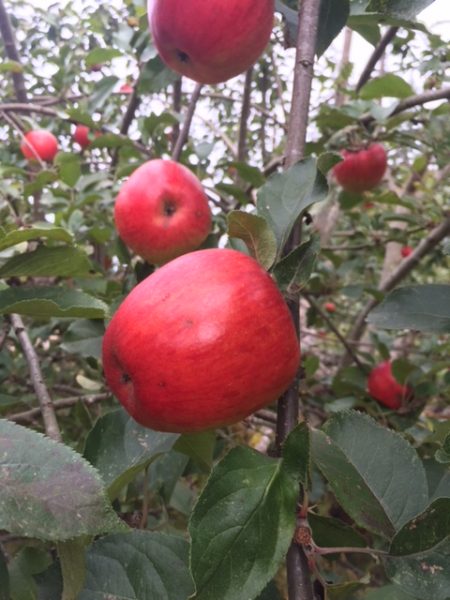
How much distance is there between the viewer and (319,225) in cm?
252

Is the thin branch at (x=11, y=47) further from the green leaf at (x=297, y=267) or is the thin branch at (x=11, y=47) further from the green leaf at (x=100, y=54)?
the green leaf at (x=297, y=267)

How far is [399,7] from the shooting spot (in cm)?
81

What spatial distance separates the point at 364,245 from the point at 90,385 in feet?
4.17

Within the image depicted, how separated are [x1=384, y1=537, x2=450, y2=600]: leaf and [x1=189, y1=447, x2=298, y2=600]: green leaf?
138mm

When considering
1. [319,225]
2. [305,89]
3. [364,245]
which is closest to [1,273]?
[305,89]

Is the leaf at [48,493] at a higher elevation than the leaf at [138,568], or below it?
higher

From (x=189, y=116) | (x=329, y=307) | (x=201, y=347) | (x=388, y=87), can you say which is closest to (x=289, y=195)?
(x=201, y=347)

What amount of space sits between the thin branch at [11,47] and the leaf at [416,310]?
1539mm

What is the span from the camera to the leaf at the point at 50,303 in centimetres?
69

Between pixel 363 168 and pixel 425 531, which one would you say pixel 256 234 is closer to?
pixel 425 531

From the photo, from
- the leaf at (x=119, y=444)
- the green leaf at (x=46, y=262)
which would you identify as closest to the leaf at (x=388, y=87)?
the green leaf at (x=46, y=262)

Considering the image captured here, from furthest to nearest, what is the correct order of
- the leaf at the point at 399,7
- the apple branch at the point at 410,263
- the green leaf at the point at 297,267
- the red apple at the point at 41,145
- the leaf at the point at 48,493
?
the red apple at the point at 41,145, the apple branch at the point at 410,263, the leaf at the point at 399,7, the green leaf at the point at 297,267, the leaf at the point at 48,493

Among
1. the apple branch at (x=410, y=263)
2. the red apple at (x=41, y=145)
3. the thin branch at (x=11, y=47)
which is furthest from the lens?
the red apple at (x=41, y=145)

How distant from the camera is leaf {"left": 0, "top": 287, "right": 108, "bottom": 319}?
0.69m
